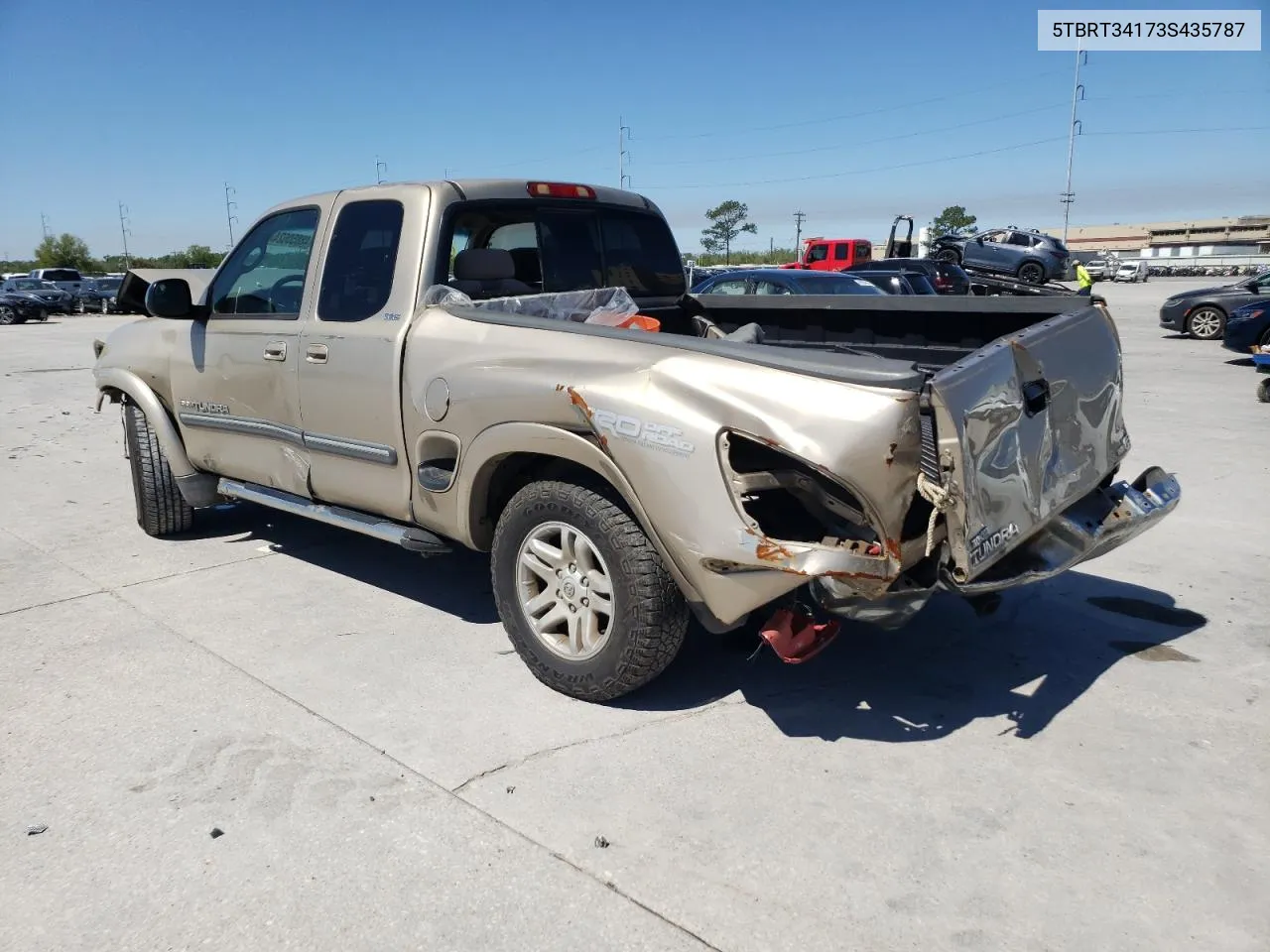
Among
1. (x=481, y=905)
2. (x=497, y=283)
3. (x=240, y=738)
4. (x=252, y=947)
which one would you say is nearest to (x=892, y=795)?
(x=481, y=905)

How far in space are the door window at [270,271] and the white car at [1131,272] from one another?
5650 centimetres

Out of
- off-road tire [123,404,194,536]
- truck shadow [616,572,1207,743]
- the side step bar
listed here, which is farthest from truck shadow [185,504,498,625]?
truck shadow [616,572,1207,743]

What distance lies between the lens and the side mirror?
507cm

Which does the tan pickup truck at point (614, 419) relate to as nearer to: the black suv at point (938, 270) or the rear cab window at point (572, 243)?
the rear cab window at point (572, 243)

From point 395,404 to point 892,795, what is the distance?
2.51m

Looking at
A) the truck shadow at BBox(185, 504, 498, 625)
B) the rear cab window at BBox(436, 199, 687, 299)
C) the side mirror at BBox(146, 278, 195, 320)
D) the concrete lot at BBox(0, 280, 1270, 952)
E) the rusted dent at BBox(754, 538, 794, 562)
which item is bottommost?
the concrete lot at BBox(0, 280, 1270, 952)

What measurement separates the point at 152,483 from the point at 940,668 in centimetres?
470

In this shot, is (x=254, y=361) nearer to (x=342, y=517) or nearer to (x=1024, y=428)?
(x=342, y=517)

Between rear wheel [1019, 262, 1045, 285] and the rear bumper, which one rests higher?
rear wheel [1019, 262, 1045, 285]

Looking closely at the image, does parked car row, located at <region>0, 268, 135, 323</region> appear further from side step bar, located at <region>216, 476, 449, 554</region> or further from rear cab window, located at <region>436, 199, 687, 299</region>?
rear cab window, located at <region>436, 199, 687, 299</region>

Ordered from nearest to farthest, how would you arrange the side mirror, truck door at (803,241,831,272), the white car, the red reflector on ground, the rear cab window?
the rear cab window → the red reflector on ground → the side mirror → truck door at (803,241,831,272) → the white car

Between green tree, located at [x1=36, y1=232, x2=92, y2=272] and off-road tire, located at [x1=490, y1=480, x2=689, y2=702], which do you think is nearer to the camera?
off-road tire, located at [x1=490, y1=480, x2=689, y2=702]

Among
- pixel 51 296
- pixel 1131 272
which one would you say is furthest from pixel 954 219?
pixel 51 296

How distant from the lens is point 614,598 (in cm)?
347
